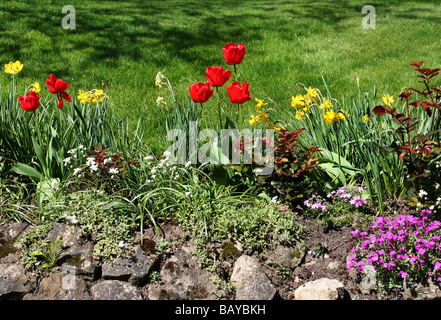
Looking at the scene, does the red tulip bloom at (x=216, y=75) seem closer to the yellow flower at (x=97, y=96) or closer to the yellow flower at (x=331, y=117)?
the yellow flower at (x=331, y=117)

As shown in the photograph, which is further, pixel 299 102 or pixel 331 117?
pixel 299 102

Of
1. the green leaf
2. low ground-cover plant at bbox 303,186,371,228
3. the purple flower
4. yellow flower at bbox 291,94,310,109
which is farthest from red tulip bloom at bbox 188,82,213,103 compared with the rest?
the purple flower

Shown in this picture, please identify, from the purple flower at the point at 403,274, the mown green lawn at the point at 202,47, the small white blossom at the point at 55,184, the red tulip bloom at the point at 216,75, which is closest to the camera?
the purple flower at the point at 403,274

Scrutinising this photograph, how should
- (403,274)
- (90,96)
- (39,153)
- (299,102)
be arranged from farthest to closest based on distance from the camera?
(90,96)
(299,102)
(39,153)
(403,274)

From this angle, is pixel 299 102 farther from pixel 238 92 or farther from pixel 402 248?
pixel 402 248

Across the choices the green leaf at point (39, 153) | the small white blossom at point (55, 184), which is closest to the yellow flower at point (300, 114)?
the small white blossom at point (55, 184)

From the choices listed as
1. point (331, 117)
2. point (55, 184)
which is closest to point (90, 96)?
point (55, 184)

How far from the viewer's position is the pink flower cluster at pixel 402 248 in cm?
255

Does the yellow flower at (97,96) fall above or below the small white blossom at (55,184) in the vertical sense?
above

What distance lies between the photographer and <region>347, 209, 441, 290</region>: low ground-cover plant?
255cm

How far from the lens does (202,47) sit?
711 cm

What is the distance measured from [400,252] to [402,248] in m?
0.09

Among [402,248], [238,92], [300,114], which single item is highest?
[238,92]
